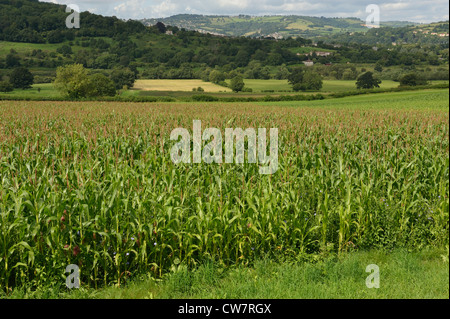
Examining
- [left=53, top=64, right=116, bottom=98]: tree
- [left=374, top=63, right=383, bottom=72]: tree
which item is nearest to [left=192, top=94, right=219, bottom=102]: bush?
[left=53, top=64, right=116, bottom=98]: tree

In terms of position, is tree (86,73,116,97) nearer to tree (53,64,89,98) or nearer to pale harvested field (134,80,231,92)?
tree (53,64,89,98)

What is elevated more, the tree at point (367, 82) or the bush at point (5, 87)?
the tree at point (367, 82)

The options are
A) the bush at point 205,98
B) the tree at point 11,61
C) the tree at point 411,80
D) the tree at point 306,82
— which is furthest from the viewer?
the tree at point 11,61

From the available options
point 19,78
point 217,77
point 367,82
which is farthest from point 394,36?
point 19,78

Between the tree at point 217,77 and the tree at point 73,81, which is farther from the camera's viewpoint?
the tree at point 217,77

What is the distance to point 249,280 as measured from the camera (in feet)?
19.1

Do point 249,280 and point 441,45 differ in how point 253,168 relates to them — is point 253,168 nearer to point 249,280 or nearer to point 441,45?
point 249,280

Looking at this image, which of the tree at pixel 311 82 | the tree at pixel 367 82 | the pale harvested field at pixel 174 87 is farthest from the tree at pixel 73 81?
the tree at pixel 367 82

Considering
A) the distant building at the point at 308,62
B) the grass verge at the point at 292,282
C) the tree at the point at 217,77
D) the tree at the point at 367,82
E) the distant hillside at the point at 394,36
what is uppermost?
the distant hillside at the point at 394,36

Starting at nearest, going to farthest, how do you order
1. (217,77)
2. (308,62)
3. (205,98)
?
1. (205,98)
2. (217,77)
3. (308,62)

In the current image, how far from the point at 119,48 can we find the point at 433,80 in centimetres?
13756

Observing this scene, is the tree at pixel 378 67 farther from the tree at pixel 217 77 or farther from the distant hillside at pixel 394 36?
the tree at pixel 217 77

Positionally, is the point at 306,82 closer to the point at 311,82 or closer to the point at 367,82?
the point at 311,82
